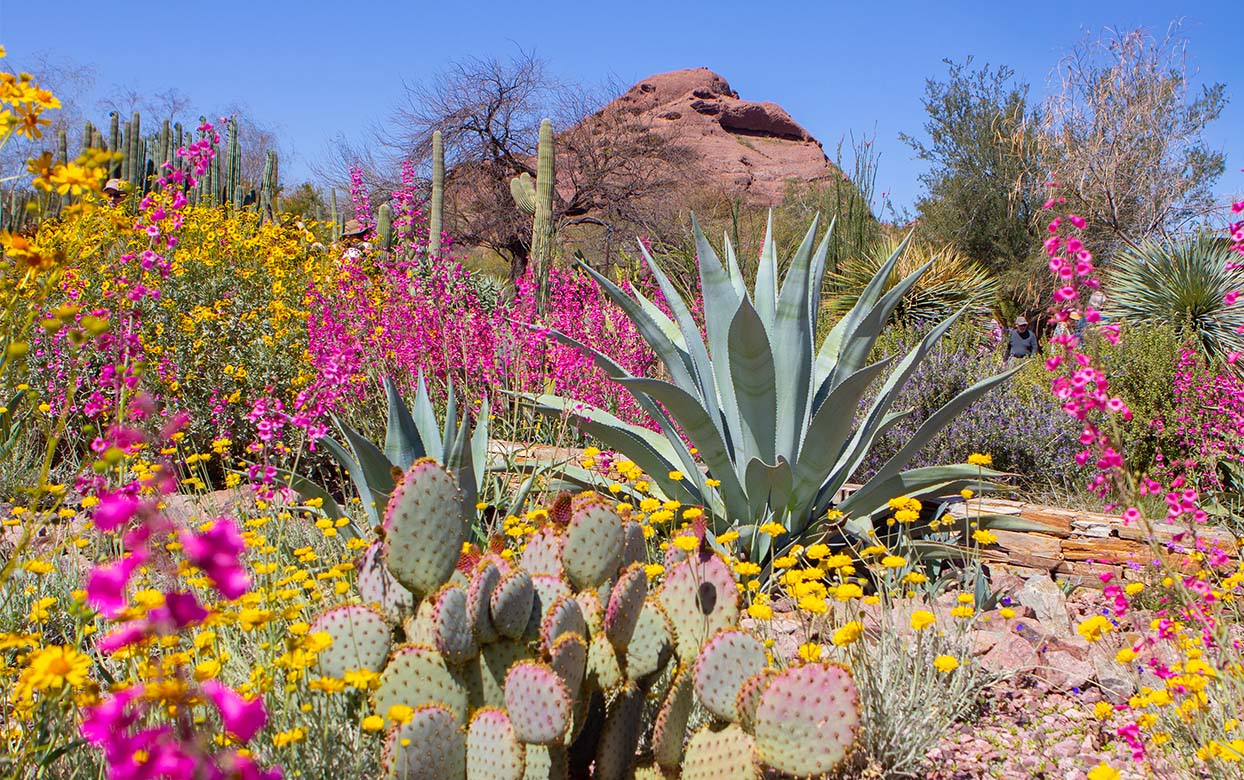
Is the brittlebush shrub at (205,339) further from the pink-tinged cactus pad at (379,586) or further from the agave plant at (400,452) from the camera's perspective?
the pink-tinged cactus pad at (379,586)

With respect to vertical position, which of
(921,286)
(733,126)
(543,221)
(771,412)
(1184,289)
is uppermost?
(733,126)

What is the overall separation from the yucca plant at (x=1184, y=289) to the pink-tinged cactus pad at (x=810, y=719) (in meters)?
9.23

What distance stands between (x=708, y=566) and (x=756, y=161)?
2141 inches

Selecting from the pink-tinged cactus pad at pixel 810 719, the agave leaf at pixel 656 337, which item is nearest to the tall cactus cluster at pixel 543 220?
the agave leaf at pixel 656 337

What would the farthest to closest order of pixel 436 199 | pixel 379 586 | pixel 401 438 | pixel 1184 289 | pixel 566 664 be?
pixel 436 199 → pixel 1184 289 → pixel 401 438 → pixel 379 586 → pixel 566 664

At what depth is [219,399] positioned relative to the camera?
18.3 feet

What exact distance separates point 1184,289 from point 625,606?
10.3 meters

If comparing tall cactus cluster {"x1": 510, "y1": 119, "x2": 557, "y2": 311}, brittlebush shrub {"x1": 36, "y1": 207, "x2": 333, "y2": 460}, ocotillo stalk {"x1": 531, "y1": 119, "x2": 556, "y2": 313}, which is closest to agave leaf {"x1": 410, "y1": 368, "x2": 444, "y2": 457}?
brittlebush shrub {"x1": 36, "y1": 207, "x2": 333, "y2": 460}

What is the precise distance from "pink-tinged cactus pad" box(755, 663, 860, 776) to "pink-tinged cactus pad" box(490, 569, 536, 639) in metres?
0.52

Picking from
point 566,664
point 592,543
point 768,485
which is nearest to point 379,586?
point 592,543

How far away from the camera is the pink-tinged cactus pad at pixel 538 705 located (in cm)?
176

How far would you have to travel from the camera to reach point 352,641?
201 cm

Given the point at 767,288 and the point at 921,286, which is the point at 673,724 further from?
the point at 921,286

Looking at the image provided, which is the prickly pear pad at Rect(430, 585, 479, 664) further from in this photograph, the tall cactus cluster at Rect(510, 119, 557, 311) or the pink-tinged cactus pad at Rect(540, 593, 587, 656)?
the tall cactus cluster at Rect(510, 119, 557, 311)
